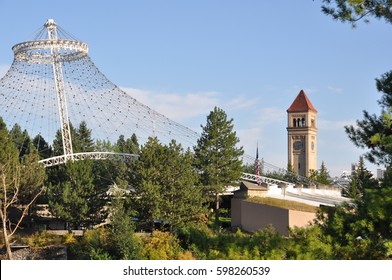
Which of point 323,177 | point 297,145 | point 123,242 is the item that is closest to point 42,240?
point 123,242

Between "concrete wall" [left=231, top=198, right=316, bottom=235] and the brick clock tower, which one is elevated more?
the brick clock tower

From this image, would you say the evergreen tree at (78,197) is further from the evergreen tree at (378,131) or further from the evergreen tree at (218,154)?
the evergreen tree at (378,131)

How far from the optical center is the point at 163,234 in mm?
27312

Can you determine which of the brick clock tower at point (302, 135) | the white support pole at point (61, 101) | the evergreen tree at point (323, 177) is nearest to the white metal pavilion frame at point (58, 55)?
the white support pole at point (61, 101)

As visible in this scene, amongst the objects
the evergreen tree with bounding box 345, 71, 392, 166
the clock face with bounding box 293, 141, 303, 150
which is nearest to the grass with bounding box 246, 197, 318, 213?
the evergreen tree with bounding box 345, 71, 392, 166

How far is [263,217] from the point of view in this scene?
3139cm

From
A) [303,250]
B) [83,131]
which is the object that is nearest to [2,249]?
[303,250]

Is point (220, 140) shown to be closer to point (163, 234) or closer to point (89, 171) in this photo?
point (89, 171)

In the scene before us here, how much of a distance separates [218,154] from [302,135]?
4841 cm

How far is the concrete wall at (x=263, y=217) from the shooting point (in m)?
29.0

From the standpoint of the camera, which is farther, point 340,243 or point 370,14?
point 370,14

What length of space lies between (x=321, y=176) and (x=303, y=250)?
2176 inches

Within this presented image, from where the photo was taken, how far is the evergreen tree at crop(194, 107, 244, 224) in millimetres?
39688

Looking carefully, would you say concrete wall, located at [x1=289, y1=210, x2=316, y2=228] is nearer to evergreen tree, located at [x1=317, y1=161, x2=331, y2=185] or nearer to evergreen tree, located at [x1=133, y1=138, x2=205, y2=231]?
evergreen tree, located at [x1=133, y1=138, x2=205, y2=231]
